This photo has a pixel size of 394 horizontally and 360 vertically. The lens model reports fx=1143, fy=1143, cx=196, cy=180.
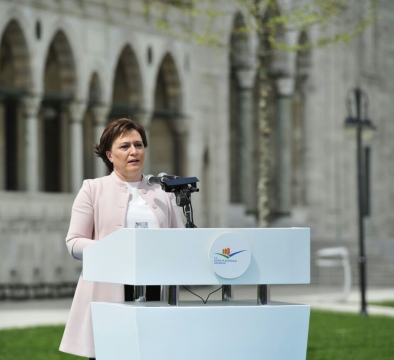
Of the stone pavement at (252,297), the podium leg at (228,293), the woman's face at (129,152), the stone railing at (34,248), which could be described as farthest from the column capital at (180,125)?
the podium leg at (228,293)

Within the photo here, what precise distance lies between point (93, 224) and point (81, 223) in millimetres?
106

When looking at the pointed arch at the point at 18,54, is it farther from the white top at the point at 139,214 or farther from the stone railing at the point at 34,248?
the white top at the point at 139,214

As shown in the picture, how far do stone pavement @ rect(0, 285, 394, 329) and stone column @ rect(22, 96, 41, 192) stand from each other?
2.41m

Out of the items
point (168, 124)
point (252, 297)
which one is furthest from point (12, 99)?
point (252, 297)

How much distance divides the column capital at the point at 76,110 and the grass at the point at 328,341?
26.5ft

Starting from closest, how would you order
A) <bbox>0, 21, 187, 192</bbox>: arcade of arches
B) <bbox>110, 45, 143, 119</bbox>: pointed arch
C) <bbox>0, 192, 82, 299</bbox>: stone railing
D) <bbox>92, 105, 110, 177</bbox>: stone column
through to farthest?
<bbox>0, 192, 82, 299</bbox>: stone railing < <bbox>0, 21, 187, 192</bbox>: arcade of arches < <bbox>92, 105, 110, 177</bbox>: stone column < <bbox>110, 45, 143, 119</bbox>: pointed arch

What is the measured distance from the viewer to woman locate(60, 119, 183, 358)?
5.96 meters

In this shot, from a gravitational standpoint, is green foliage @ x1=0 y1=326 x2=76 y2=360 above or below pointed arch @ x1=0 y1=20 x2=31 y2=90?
below

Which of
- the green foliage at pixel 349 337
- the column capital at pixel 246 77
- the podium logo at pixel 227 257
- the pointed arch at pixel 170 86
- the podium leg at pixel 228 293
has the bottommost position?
the green foliage at pixel 349 337

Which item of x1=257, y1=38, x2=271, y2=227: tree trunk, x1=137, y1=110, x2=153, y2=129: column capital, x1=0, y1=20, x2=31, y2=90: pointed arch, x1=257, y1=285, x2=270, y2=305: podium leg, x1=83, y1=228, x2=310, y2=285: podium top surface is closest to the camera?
x1=83, y1=228, x2=310, y2=285: podium top surface

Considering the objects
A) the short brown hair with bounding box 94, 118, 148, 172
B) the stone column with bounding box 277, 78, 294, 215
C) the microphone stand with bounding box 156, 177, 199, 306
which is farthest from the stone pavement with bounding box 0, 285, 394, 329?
the microphone stand with bounding box 156, 177, 199, 306

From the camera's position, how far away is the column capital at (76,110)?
23.8 metres

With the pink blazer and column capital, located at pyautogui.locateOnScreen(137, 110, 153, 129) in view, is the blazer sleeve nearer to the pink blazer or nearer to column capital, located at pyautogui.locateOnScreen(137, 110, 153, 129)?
the pink blazer

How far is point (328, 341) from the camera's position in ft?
46.9
